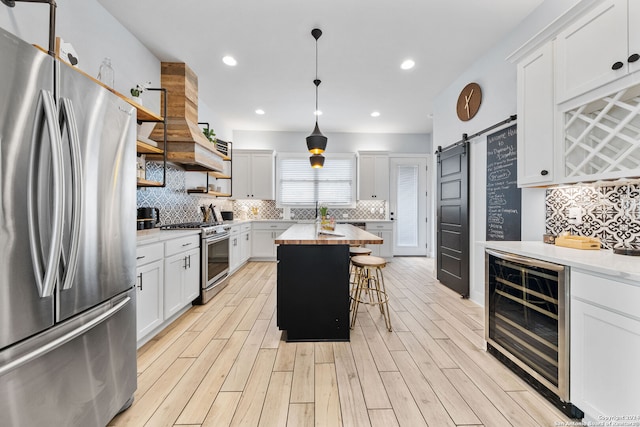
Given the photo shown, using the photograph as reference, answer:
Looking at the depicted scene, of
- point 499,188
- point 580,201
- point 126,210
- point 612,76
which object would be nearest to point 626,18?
point 612,76

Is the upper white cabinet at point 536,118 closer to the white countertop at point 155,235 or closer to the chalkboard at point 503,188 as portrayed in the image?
the chalkboard at point 503,188

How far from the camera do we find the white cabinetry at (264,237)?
5.93 metres

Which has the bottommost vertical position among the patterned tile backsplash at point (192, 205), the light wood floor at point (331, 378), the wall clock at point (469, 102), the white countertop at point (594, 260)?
the light wood floor at point (331, 378)

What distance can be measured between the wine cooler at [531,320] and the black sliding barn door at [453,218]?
146 cm

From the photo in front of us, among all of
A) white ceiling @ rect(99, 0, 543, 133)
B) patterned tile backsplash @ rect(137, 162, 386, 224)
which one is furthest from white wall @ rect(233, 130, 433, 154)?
white ceiling @ rect(99, 0, 543, 133)

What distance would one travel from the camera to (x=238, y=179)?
606cm

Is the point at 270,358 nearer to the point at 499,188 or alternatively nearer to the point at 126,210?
the point at 126,210

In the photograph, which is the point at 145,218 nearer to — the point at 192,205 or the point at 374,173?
the point at 192,205

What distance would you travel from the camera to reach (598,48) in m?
1.66

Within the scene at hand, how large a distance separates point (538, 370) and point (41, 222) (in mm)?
2702

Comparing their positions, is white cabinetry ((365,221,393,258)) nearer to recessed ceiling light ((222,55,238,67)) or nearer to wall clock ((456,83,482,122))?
wall clock ((456,83,482,122))

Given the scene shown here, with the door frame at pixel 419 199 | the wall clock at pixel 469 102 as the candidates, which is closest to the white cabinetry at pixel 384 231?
the door frame at pixel 419 199

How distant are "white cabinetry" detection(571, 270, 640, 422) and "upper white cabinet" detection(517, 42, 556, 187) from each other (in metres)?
0.96

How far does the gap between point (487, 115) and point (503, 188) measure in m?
0.91
